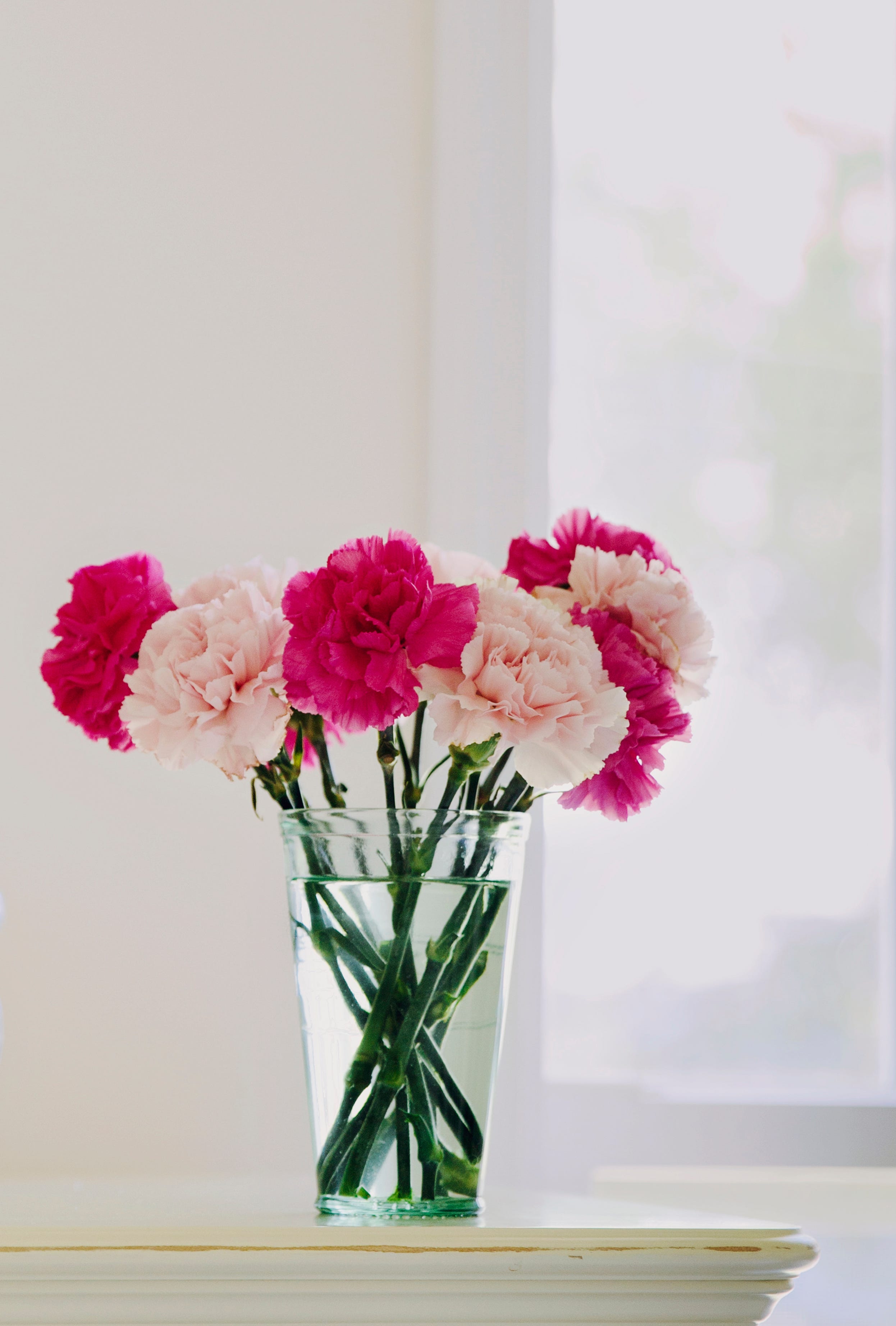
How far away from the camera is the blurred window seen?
1.25m

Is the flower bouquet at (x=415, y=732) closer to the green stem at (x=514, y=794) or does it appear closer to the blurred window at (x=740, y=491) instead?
the green stem at (x=514, y=794)

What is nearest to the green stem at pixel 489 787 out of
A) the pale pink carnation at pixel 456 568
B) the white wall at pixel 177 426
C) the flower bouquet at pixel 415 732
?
the flower bouquet at pixel 415 732

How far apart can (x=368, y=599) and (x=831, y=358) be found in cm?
88

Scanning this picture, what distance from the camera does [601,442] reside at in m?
1.31

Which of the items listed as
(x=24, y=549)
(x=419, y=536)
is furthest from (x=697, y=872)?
(x=24, y=549)

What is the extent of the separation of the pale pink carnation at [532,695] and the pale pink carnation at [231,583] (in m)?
0.13

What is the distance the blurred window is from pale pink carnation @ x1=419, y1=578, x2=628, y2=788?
1.85 feet

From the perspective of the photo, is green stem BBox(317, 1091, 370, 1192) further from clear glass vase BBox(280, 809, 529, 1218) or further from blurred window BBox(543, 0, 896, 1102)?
blurred window BBox(543, 0, 896, 1102)

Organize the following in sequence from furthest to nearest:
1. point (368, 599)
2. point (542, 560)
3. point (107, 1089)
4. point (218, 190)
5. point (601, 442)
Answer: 1. point (601, 442)
2. point (218, 190)
3. point (107, 1089)
4. point (542, 560)
5. point (368, 599)

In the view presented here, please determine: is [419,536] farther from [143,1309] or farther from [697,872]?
[143,1309]

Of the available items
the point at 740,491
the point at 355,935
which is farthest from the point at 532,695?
the point at 740,491

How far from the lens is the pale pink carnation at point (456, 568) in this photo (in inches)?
28.9

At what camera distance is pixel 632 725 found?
0.72 meters

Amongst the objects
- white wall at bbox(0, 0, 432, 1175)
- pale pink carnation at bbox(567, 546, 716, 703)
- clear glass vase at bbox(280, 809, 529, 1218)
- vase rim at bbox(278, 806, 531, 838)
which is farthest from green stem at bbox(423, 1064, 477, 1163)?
white wall at bbox(0, 0, 432, 1175)
